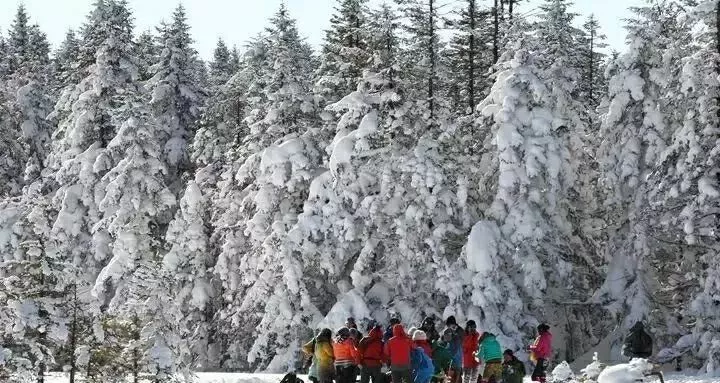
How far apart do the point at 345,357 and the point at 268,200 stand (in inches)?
625

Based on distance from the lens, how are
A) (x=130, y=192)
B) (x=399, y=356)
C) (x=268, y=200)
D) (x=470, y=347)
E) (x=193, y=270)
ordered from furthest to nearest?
(x=193, y=270)
(x=130, y=192)
(x=268, y=200)
(x=470, y=347)
(x=399, y=356)

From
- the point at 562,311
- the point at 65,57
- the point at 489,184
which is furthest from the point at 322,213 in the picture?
the point at 65,57

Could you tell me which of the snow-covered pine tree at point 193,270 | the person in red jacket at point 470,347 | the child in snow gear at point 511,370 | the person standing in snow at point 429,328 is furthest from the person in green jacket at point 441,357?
the snow-covered pine tree at point 193,270

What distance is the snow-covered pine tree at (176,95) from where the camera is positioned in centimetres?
4138

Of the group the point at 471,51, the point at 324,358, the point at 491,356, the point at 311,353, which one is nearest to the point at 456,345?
the point at 491,356

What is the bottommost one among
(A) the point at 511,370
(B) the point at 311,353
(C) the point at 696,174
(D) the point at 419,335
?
(A) the point at 511,370

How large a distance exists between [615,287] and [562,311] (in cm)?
206

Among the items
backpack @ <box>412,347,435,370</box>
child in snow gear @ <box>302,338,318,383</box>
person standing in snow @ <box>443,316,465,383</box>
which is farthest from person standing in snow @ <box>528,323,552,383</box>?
child in snow gear @ <box>302,338,318,383</box>

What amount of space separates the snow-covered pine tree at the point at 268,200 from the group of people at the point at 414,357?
12.9m

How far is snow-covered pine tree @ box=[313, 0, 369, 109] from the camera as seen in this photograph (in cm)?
3503

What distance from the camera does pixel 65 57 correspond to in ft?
211

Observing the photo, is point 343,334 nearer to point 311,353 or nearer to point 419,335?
point 311,353

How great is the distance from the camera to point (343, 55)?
119 ft

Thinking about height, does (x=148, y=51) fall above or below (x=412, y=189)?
above
